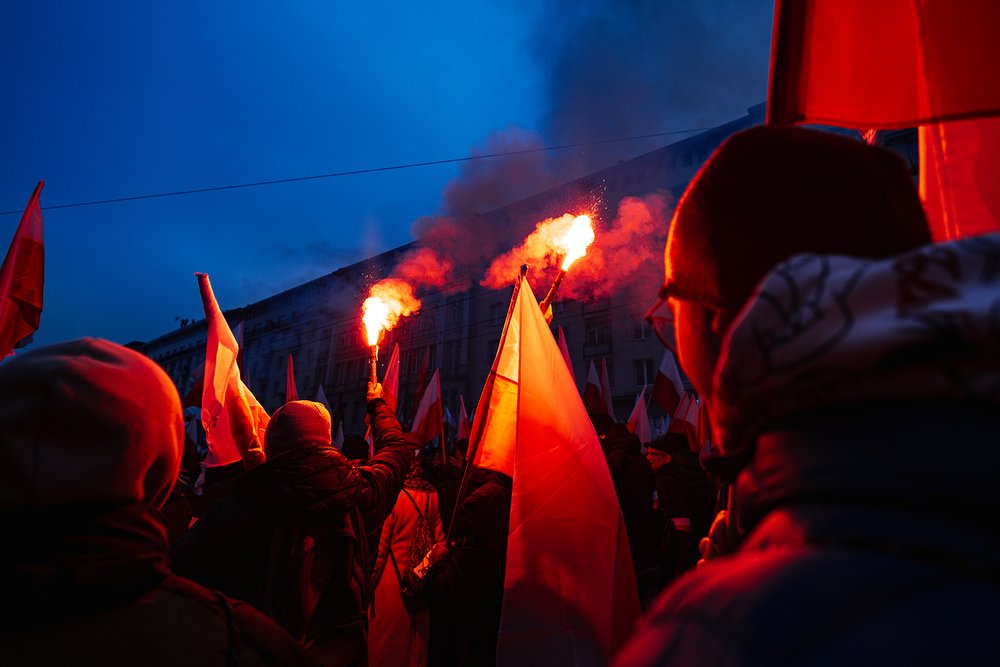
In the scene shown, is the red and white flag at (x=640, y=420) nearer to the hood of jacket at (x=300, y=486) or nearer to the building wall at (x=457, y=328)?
the hood of jacket at (x=300, y=486)

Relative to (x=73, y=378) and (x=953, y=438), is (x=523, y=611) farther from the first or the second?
(x=953, y=438)

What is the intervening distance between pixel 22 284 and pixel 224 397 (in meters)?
1.80

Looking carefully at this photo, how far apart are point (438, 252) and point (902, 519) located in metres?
34.8

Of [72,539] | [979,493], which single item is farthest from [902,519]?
[72,539]

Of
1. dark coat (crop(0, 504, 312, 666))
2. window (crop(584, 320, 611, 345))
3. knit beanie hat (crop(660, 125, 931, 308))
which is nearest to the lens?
knit beanie hat (crop(660, 125, 931, 308))

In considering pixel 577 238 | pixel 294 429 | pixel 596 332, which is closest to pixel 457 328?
pixel 596 332

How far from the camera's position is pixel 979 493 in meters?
0.54

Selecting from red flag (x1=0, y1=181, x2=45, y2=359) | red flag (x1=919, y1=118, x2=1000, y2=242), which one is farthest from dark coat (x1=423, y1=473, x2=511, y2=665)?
red flag (x1=0, y1=181, x2=45, y2=359)

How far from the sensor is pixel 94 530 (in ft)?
4.21

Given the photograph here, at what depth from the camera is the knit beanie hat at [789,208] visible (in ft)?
2.72

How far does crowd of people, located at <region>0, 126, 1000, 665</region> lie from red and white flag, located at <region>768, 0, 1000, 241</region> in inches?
38.2

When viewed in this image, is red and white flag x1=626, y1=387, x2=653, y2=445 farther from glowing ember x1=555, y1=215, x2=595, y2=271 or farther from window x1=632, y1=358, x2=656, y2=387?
window x1=632, y1=358, x2=656, y2=387

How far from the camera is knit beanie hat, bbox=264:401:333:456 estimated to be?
117 inches

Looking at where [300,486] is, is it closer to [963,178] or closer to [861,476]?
[861,476]
